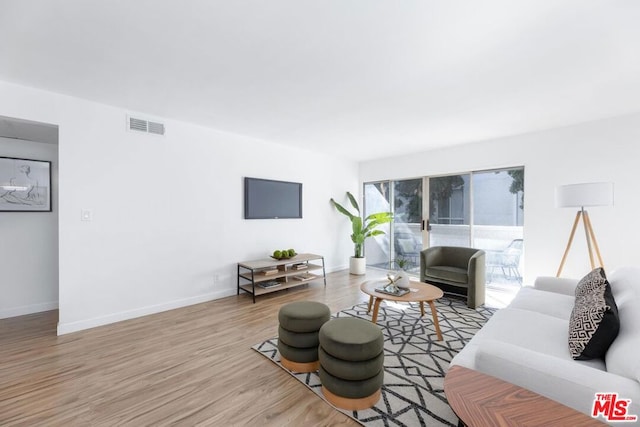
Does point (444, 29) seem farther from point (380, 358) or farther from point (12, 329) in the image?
point (12, 329)

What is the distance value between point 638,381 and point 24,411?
331 cm

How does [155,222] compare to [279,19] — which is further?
[155,222]

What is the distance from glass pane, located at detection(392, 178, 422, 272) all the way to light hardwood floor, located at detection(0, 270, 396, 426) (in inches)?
139

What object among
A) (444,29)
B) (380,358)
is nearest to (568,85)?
(444,29)

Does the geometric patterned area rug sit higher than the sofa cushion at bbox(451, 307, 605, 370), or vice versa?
the sofa cushion at bbox(451, 307, 605, 370)

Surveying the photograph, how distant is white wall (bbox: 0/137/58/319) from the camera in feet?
10.6

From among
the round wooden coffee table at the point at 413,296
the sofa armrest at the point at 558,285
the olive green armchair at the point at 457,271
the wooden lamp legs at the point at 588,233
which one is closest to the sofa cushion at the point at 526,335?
the round wooden coffee table at the point at 413,296

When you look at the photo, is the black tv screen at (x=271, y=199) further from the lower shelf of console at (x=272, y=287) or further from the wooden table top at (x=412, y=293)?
the wooden table top at (x=412, y=293)

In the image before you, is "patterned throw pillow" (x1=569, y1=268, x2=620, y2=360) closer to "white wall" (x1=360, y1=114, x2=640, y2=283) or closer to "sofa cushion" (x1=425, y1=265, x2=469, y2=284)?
"sofa cushion" (x1=425, y1=265, x2=469, y2=284)

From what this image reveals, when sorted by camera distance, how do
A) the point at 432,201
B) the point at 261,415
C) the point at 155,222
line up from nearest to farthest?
1. the point at 261,415
2. the point at 155,222
3. the point at 432,201

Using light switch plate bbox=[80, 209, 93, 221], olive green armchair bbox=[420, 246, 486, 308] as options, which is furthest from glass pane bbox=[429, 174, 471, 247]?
light switch plate bbox=[80, 209, 93, 221]

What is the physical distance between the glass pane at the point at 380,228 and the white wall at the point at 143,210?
241cm

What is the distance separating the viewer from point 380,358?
1.79 metres

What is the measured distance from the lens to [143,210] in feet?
10.8
